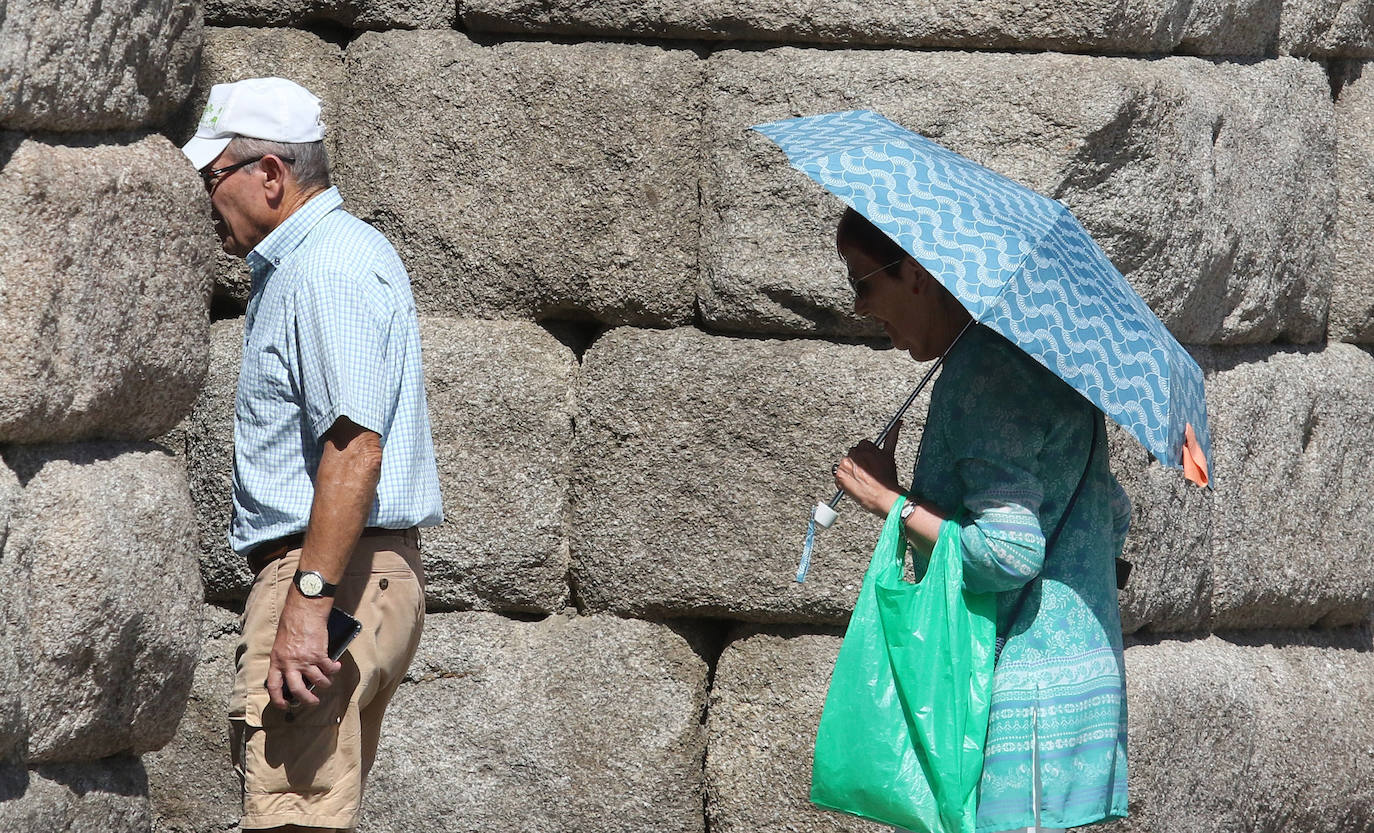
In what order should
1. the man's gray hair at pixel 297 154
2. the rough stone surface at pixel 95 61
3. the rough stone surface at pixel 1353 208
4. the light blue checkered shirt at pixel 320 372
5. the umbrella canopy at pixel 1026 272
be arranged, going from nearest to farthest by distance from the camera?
the umbrella canopy at pixel 1026 272
the light blue checkered shirt at pixel 320 372
the rough stone surface at pixel 95 61
the man's gray hair at pixel 297 154
the rough stone surface at pixel 1353 208

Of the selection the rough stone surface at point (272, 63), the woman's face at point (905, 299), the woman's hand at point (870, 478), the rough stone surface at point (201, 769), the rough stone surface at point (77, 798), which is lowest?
the rough stone surface at point (201, 769)

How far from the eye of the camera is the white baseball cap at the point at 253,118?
3199mm

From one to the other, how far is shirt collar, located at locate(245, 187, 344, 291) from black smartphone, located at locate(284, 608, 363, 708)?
654 millimetres

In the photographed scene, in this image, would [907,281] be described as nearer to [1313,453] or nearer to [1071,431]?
[1071,431]

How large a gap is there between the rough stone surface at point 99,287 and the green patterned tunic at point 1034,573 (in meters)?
1.61

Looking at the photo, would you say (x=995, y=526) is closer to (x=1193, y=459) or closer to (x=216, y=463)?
(x=1193, y=459)

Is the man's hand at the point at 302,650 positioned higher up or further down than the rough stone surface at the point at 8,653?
higher up

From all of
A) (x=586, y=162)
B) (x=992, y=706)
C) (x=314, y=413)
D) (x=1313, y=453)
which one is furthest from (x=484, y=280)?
(x=1313, y=453)

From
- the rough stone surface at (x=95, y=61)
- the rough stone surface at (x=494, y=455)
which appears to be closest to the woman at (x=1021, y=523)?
the rough stone surface at (x=494, y=455)

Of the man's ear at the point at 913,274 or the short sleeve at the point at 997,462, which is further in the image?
the man's ear at the point at 913,274

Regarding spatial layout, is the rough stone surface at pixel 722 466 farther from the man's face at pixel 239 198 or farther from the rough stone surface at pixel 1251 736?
the man's face at pixel 239 198

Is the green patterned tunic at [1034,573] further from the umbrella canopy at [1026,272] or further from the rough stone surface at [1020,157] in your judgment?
the rough stone surface at [1020,157]

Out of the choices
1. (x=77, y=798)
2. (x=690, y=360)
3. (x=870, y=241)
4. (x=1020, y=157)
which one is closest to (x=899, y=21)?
(x=1020, y=157)

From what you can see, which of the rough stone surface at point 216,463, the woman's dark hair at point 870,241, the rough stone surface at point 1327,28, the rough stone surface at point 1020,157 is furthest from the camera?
the rough stone surface at point 1327,28
